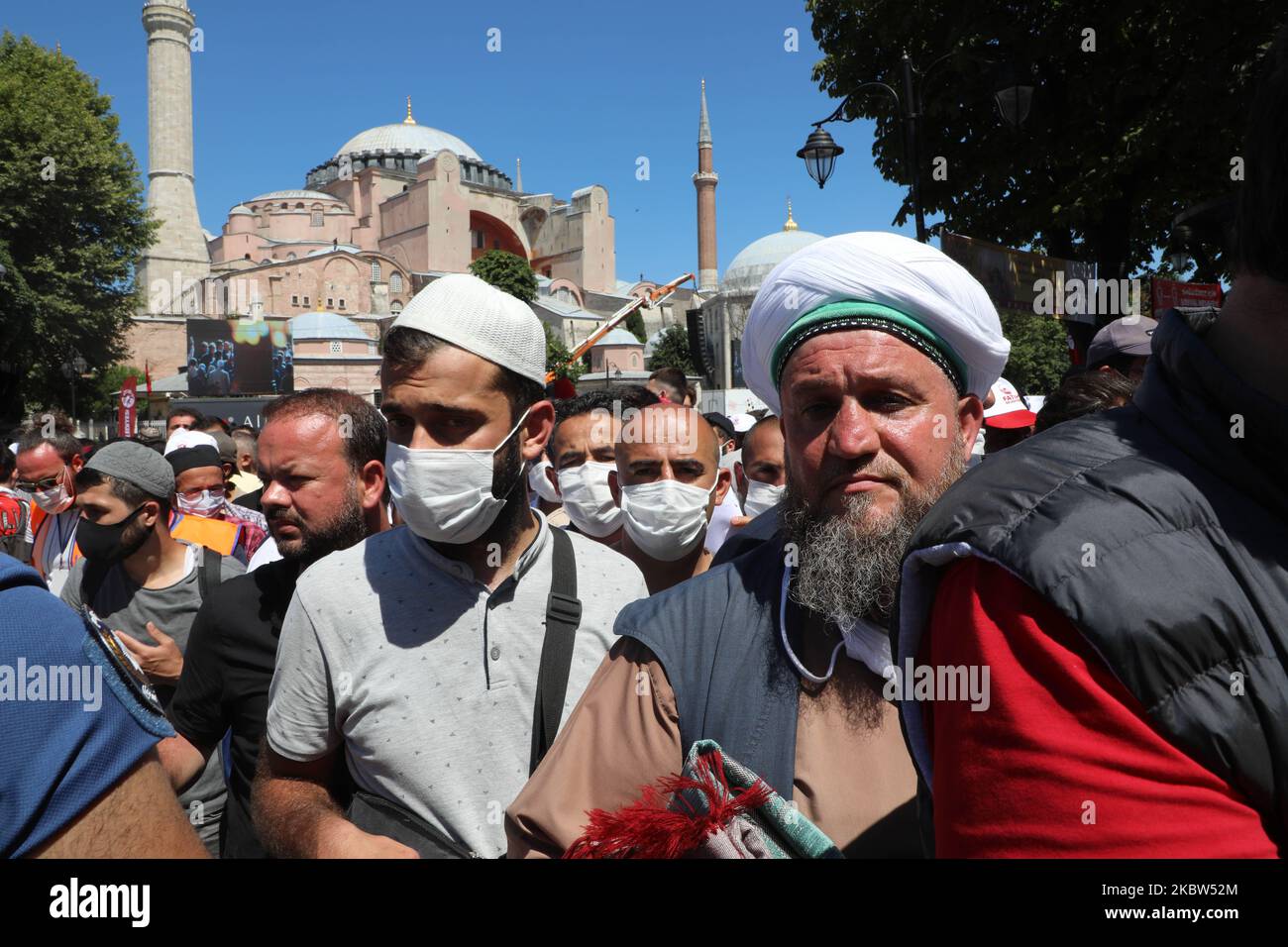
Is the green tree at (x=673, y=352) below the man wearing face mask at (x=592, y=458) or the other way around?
the other way around

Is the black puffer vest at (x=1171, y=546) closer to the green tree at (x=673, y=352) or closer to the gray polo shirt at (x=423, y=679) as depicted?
the gray polo shirt at (x=423, y=679)

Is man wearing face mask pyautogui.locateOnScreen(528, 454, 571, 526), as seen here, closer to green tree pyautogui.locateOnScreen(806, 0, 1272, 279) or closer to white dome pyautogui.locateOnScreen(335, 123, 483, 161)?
green tree pyautogui.locateOnScreen(806, 0, 1272, 279)

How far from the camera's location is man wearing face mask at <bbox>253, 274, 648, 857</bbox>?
229 cm

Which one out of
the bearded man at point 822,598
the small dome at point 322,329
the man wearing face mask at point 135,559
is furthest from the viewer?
the small dome at point 322,329

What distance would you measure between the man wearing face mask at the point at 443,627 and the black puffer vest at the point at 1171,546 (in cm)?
144

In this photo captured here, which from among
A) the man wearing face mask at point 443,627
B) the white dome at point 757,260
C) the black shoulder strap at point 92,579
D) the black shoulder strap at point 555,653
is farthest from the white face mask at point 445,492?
the white dome at point 757,260

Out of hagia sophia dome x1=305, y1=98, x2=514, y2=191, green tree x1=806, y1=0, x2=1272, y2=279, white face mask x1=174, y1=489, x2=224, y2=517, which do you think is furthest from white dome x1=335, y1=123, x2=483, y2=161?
white face mask x1=174, y1=489, x2=224, y2=517

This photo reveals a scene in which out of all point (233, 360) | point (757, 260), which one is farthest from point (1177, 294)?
point (757, 260)

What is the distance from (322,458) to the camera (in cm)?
350

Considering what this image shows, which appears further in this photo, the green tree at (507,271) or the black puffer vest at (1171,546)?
the green tree at (507,271)

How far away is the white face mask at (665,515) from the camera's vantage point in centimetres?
422

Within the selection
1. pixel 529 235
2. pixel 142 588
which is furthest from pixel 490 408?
pixel 529 235

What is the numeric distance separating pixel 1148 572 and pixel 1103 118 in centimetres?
1452

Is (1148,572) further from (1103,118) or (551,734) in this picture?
(1103,118)
